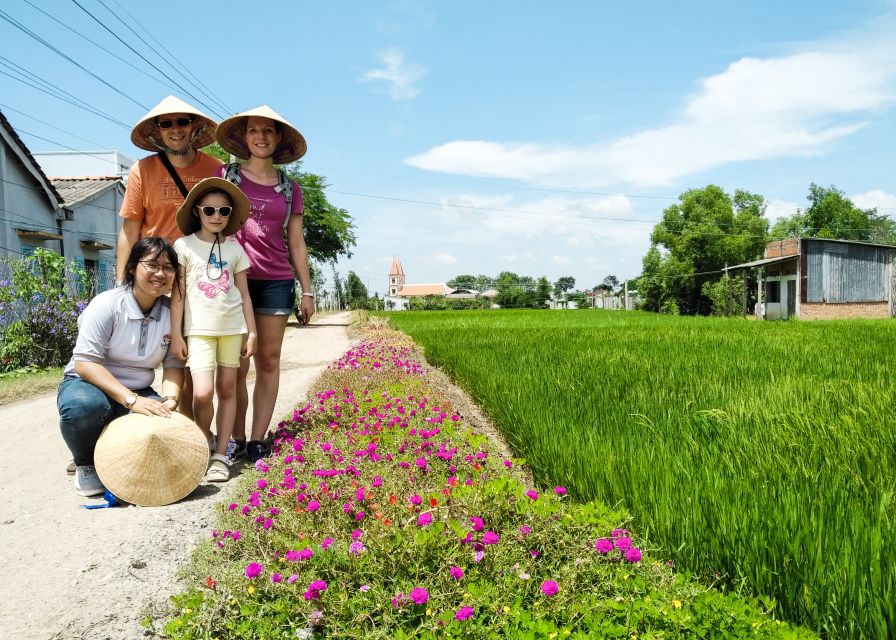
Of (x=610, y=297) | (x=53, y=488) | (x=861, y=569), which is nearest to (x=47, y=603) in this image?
(x=53, y=488)

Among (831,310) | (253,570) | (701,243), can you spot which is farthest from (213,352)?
(701,243)

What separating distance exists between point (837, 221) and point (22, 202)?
216 feet

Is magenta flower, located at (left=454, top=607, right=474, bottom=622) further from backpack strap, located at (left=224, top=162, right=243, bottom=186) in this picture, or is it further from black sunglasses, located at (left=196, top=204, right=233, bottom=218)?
backpack strap, located at (left=224, top=162, right=243, bottom=186)

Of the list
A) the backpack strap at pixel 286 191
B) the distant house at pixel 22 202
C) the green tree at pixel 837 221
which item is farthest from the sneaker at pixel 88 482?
the green tree at pixel 837 221

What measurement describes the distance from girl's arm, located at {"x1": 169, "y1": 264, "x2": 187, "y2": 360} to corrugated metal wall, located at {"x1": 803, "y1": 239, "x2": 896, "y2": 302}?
27.2 meters

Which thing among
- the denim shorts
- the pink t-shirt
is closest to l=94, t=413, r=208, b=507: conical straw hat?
the denim shorts

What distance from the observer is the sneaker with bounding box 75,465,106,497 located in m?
3.32

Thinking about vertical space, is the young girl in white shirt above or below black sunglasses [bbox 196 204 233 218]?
below

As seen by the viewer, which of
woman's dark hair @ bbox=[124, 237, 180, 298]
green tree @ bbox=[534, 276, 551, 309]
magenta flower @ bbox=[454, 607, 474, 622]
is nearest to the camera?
magenta flower @ bbox=[454, 607, 474, 622]

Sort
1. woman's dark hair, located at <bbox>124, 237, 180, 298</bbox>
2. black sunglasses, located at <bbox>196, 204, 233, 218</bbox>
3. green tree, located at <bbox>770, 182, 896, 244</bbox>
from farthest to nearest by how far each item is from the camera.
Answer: green tree, located at <bbox>770, 182, 896, 244</bbox>, black sunglasses, located at <bbox>196, 204, 233, 218</bbox>, woman's dark hair, located at <bbox>124, 237, 180, 298</bbox>

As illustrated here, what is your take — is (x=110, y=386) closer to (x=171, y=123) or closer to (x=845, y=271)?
(x=171, y=123)

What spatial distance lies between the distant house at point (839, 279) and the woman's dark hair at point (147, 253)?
26772mm

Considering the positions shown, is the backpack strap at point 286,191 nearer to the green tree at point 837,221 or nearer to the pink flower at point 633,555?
the pink flower at point 633,555

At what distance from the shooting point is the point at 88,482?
3.32m
